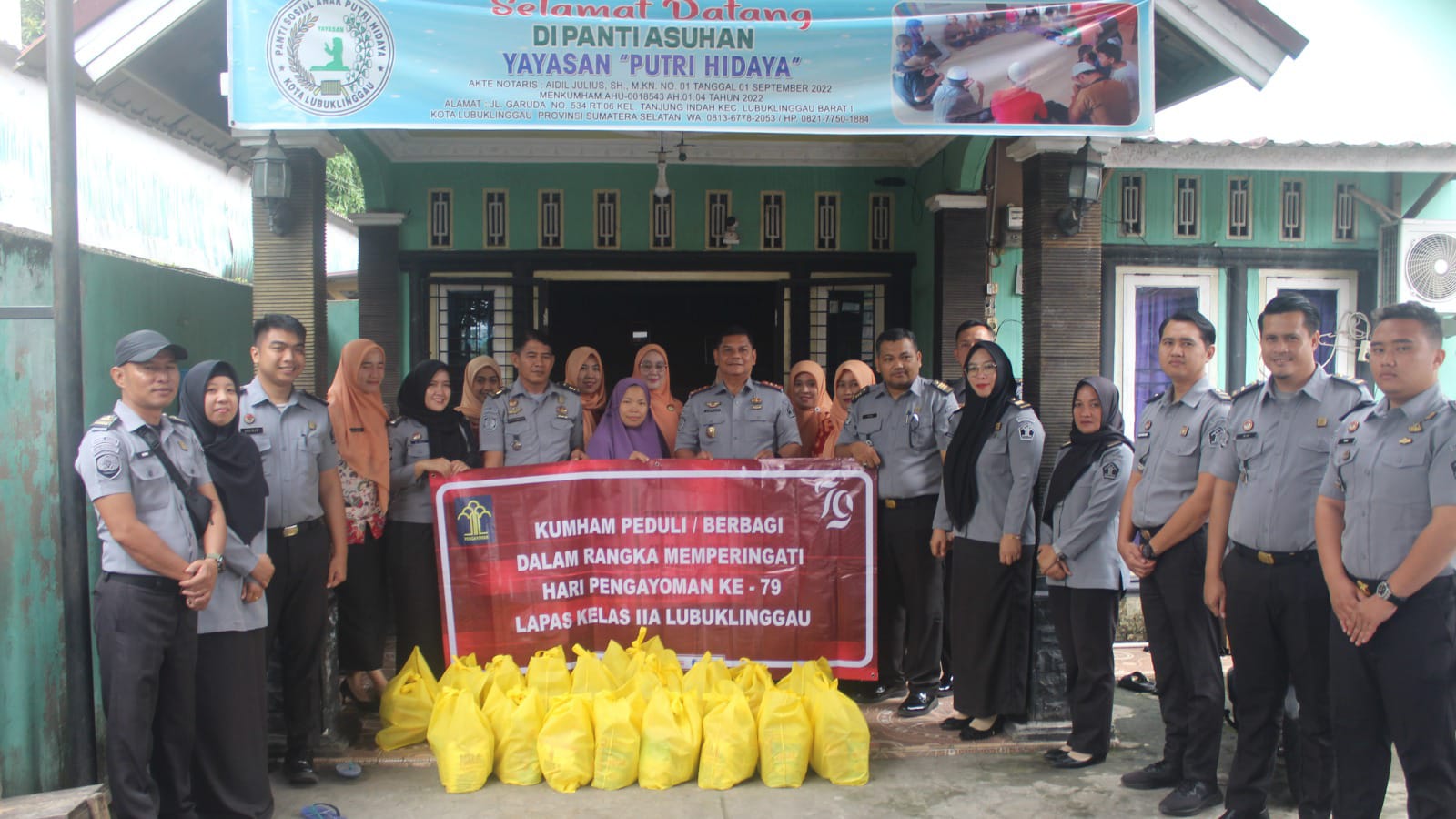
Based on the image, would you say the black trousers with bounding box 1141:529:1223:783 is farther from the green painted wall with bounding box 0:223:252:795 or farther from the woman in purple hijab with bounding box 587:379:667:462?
the green painted wall with bounding box 0:223:252:795

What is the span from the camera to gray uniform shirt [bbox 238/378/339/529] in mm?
3855

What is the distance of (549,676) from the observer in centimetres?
414

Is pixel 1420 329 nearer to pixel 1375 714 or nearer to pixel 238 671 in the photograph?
pixel 1375 714

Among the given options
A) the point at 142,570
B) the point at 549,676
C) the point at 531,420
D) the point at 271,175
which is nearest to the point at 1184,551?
the point at 549,676

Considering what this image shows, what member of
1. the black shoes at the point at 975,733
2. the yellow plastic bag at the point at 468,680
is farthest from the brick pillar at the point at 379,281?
the black shoes at the point at 975,733

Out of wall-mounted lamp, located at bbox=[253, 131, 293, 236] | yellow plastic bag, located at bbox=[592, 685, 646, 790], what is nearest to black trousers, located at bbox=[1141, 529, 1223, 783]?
yellow plastic bag, located at bbox=[592, 685, 646, 790]

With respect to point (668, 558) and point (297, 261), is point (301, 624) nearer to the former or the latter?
point (668, 558)

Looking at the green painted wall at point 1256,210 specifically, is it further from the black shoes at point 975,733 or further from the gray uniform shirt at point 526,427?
the gray uniform shirt at point 526,427

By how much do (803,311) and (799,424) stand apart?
6.75 feet

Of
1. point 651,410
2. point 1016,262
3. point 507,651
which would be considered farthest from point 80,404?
point 1016,262

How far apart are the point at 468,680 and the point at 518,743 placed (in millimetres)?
376

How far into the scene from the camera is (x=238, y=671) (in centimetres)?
349

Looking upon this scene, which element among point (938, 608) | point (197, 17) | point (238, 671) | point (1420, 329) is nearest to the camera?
point (1420, 329)

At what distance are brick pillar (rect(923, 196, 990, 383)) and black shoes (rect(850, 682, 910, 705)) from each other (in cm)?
279
